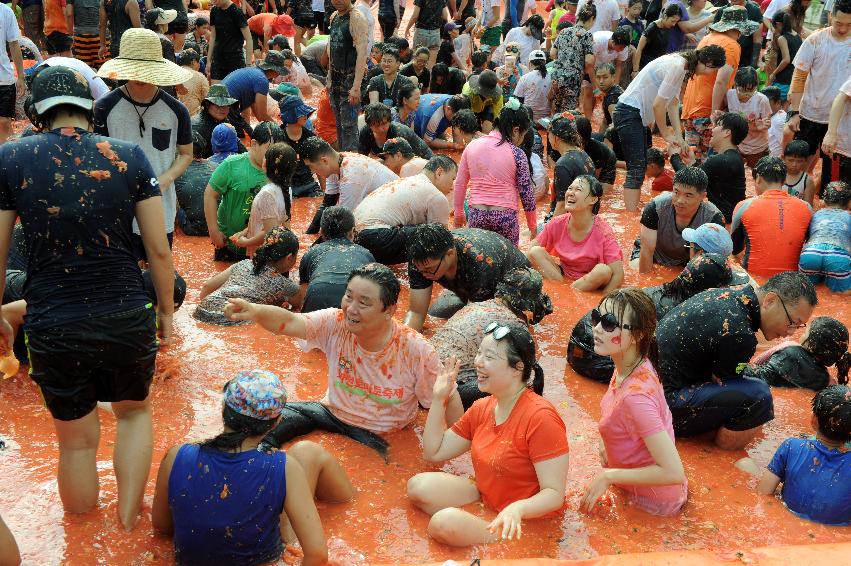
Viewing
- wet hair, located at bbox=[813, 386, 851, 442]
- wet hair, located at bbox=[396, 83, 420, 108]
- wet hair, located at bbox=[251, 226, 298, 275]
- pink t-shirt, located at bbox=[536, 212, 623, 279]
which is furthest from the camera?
wet hair, located at bbox=[396, 83, 420, 108]

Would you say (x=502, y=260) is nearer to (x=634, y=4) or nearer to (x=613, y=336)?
(x=613, y=336)

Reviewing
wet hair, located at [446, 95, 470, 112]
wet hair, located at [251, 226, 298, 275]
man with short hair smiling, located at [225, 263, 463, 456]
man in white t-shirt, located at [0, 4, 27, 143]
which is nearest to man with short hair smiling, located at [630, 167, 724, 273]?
wet hair, located at [251, 226, 298, 275]

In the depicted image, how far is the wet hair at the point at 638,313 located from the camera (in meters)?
3.76

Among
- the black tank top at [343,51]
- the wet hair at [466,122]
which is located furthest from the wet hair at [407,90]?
the wet hair at [466,122]

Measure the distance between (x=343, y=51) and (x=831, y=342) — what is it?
569cm

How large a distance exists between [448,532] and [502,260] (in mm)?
2104

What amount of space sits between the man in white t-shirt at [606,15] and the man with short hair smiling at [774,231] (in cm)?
664

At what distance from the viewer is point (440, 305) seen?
5953 mm

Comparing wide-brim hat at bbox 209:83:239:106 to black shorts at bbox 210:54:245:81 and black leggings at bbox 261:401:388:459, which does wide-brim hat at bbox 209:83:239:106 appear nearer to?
black shorts at bbox 210:54:245:81

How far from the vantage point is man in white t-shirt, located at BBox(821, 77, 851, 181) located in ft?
25.0

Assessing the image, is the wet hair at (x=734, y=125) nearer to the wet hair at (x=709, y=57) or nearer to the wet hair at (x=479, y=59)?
the wet hair at (x=709, y=57)

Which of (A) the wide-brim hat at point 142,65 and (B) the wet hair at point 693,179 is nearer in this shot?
(A) the wide-brim hat at point 142,65

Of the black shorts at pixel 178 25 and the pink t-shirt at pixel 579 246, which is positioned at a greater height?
the black shorts at pixel 178 25

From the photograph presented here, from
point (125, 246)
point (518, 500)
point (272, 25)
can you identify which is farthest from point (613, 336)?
point (272, 25)
